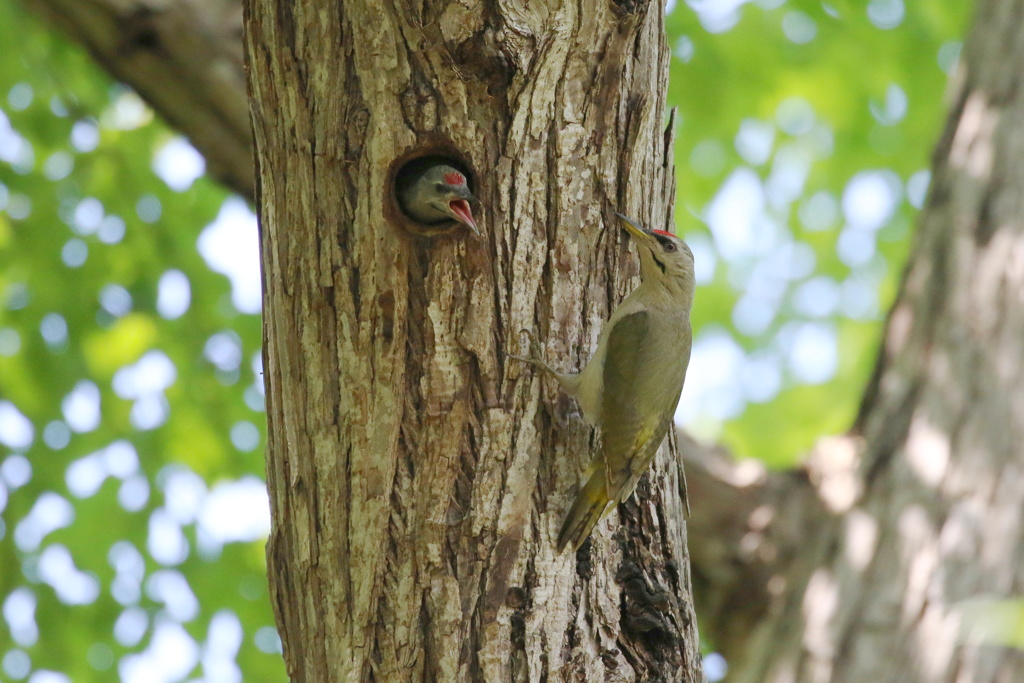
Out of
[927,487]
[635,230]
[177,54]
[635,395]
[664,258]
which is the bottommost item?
[927,487]

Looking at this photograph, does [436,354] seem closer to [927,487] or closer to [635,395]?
[635,395]

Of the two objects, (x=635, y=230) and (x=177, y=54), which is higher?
(x=177, y=54)

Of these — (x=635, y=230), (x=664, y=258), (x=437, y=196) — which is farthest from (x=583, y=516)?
(x=664, y=258)

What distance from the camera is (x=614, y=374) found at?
10.6 ft

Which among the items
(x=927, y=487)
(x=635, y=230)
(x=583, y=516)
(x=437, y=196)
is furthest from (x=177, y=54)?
(x=927, y=487)

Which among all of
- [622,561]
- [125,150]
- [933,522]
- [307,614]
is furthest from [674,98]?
[307,614]

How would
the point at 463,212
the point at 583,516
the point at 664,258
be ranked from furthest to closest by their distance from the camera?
the point at 664,258, the point at 463,212, the point at 583,516

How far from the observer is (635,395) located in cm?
328

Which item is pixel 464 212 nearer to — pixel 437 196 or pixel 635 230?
pixel 437 196

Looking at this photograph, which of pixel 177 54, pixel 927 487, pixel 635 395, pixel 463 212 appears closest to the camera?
pixel 463 212

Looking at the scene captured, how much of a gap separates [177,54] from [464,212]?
8.15 ft

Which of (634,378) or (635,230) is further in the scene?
(634,378)

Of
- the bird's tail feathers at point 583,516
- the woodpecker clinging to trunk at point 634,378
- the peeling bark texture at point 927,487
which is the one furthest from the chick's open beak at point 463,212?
the peeling bark texture at point 927,487

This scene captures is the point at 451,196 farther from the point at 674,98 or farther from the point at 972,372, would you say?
the point at 674,98
